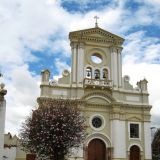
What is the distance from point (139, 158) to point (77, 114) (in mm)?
13853

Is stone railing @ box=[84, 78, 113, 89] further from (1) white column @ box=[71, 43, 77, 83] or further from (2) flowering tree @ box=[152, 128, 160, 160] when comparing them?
(2) flowering tree @ box=[152, 128, 160, 160]

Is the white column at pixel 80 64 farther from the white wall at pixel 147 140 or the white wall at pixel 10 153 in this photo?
the white wall at pixel 10 153

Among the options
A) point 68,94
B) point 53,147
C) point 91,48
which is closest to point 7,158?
point 68,94

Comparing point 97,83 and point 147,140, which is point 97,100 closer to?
point 97,83

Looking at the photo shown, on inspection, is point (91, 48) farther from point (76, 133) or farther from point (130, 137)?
point (76, 133)

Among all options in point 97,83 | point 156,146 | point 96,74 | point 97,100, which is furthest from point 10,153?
point 156,146

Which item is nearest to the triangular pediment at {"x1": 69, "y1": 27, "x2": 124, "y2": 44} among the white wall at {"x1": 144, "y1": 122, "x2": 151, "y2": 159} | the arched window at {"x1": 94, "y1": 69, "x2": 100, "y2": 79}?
the arched window at {"x1": 94, "y1": 69, "x2": 100, "y2": 79}

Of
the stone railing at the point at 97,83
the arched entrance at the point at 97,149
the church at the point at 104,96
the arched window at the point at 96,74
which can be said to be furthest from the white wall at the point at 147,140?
the arched window at the point at 96,74

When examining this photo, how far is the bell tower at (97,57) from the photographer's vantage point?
46.1m

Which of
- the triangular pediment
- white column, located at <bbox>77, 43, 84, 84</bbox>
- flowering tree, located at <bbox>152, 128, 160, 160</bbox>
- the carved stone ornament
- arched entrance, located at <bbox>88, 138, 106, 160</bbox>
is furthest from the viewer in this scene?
flowering tree, located at <bbox>152, 128, 160, 160</bbox>

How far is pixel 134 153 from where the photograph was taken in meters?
45.5

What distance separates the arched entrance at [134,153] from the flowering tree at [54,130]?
478 inches

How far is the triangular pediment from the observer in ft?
155

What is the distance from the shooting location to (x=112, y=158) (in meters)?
43.7
